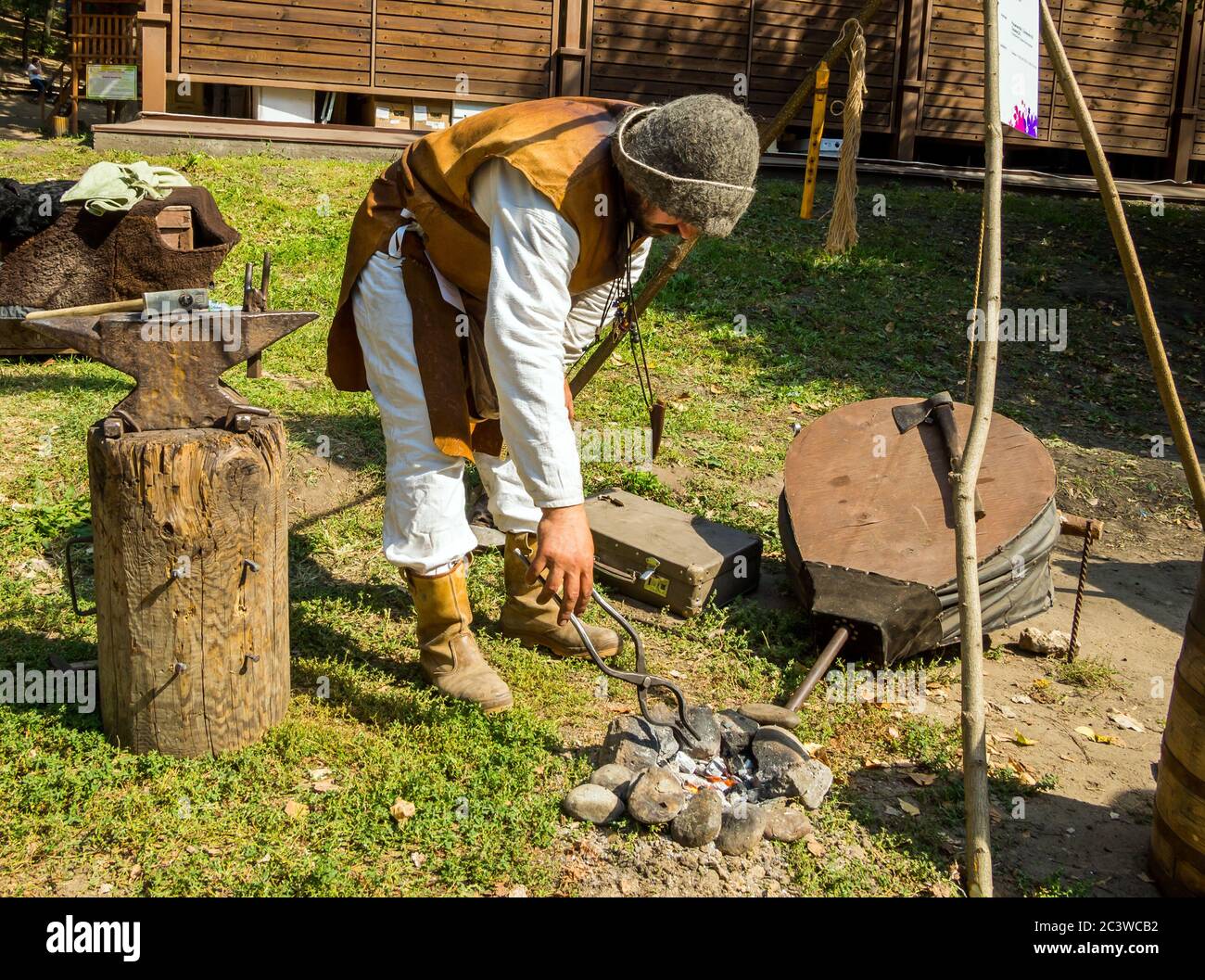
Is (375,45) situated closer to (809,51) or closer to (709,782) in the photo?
(809,51)

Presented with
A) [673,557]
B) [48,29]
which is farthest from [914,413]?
[48,29]

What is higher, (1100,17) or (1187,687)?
(1100,17)

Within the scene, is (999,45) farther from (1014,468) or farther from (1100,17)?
(1100,17)

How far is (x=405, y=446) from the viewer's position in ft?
11.7

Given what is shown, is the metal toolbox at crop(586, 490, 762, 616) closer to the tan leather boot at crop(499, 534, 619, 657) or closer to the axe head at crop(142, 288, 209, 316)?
the tan leather boot at crop(499, 534, 619, 657)

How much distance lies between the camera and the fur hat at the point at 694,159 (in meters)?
2.89

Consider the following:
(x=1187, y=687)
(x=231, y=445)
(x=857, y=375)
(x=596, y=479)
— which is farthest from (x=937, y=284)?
(x=231, y=445)

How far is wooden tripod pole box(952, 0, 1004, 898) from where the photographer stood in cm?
305

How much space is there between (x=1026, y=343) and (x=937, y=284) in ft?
3.71

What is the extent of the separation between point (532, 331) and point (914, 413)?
2.30 m

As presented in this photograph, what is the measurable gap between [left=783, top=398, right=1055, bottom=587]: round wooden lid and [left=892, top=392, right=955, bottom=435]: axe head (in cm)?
4

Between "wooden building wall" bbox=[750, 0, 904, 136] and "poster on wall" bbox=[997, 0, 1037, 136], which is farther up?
"wooden building wall" bbox=[750, 0, 904, 136]

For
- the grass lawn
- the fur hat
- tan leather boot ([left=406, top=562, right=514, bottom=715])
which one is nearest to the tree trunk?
the grass lawn

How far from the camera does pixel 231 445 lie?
10.3 feet
